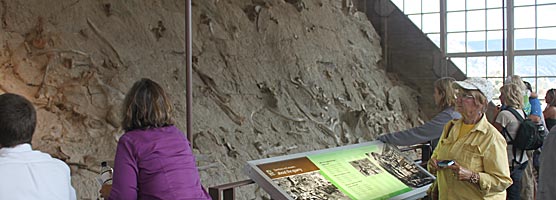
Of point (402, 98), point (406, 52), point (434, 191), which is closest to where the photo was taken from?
point (434, 191)

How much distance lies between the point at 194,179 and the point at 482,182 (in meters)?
1.37

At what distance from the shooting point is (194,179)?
2484mm

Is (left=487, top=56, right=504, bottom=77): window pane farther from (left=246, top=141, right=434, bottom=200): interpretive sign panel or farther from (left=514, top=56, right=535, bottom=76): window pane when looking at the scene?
(left=246, top=141, right=434, bottom=200): interpretive sign panel

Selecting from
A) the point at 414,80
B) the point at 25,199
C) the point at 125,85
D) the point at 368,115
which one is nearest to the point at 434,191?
the point at 25,199

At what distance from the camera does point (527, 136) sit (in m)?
4.02

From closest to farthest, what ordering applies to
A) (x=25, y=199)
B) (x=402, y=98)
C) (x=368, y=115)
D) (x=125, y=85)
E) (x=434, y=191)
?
(x=25, y=199) < (x=434, y=191) < (x=125, y=85) < (x=368, y=115) < (x=402, y=98)

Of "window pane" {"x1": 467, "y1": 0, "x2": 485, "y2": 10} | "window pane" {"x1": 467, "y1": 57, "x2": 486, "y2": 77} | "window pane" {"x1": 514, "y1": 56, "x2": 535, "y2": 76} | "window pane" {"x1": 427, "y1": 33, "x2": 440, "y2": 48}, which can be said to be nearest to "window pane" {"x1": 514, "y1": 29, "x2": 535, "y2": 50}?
"window pane" {"x1": 514, "y1": 56, "x2": 535, "y2": 76}

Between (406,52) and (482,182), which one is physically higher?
(406,52)

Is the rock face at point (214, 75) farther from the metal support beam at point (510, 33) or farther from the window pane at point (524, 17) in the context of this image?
the window pane at point (524, 17)

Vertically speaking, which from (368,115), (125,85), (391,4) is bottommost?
(368,115)

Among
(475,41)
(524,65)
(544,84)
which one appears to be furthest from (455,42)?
(544,84)

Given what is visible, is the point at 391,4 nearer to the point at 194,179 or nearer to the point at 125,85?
the point at 125,85

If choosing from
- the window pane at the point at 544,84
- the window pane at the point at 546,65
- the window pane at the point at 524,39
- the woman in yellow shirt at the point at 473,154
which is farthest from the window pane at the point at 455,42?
the woman in yellow shirt at the point at 473,154

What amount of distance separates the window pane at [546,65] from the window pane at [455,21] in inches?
70.7
